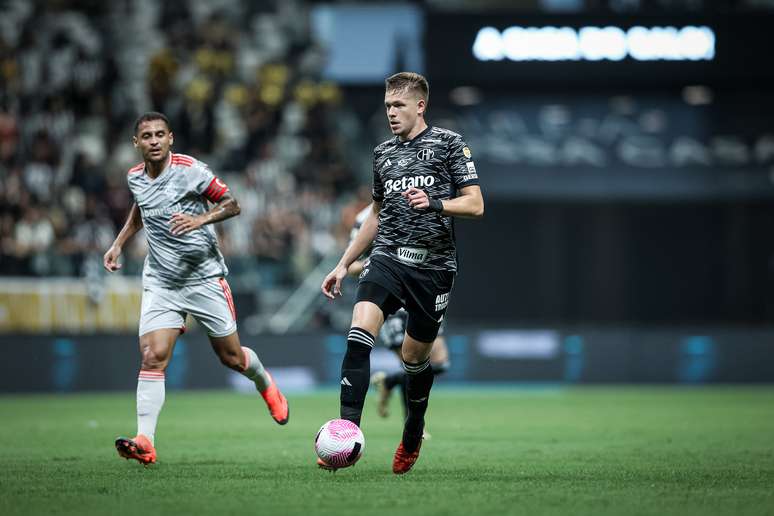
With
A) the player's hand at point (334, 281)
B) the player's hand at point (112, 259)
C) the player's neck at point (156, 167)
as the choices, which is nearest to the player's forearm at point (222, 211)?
the player's neck at point (156, 167)

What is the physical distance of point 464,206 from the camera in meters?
7.73

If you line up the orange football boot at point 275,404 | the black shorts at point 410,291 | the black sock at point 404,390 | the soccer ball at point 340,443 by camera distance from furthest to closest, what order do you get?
1. the black sock at point 404,390
2. the orange football boot at point 275,404
3. the black shorts at point 410,291
4. the soccer ball at point 340,443

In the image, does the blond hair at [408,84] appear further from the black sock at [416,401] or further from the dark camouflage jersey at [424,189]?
the black sock at [416,401]

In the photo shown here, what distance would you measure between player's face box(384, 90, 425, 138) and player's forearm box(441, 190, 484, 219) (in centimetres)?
59

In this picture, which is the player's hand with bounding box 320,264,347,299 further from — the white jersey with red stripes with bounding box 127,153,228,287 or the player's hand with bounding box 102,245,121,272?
the player's hand with bounding box 102,245,121,272

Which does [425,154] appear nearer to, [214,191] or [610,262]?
[214,191]

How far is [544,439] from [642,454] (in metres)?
1.58

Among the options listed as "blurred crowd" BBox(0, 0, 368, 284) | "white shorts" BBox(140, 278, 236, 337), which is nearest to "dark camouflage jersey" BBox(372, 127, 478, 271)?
"white shorts" BBox(140, 278, 236, 337)

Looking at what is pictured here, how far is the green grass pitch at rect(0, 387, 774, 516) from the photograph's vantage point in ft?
22.4

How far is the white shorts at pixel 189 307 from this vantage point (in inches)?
366

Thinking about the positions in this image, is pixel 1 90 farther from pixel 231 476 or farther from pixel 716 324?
pixel 231 476

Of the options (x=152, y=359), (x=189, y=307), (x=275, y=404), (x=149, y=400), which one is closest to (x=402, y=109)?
(x=189, y=307)

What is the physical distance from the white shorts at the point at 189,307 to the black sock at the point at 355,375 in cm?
202

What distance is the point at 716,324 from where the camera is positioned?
73.4 feet
